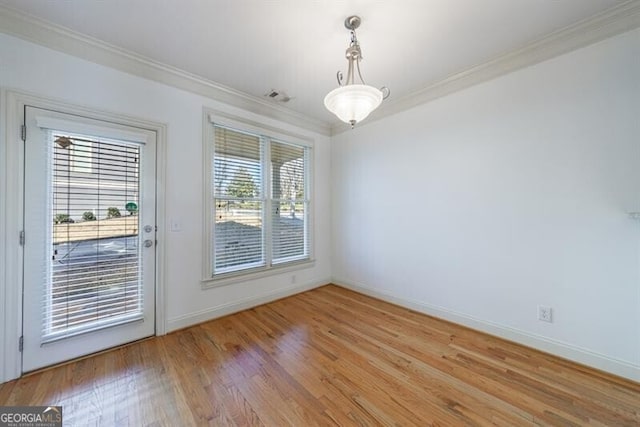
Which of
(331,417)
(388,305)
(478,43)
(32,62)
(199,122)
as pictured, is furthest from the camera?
(388,305)

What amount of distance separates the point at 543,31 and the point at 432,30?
0.94 meters

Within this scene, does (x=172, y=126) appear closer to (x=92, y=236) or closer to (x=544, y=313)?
(x=92, y=236)

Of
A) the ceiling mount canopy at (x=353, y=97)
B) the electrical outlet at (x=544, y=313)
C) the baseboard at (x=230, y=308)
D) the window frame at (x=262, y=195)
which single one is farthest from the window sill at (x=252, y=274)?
the electrical outlet at (x=544, y=313)

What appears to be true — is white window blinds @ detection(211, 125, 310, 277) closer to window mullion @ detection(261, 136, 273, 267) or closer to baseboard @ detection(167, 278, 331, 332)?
window mullion @ detection(261, 136, 273, 267)

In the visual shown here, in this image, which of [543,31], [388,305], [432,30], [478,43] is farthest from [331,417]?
[543,31]

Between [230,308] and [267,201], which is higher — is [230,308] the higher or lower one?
the lower one

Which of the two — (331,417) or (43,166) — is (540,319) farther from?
(43,166)

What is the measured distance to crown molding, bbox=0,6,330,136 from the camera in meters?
1.84

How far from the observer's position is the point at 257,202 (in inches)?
131

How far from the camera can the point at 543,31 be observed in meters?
2.04

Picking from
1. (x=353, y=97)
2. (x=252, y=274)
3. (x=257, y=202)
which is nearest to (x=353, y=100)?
(x=353, y=97)

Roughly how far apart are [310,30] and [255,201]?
2.03m

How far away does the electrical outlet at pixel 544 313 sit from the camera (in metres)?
2.16

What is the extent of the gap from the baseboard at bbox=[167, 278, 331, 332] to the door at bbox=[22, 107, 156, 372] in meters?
0.27
